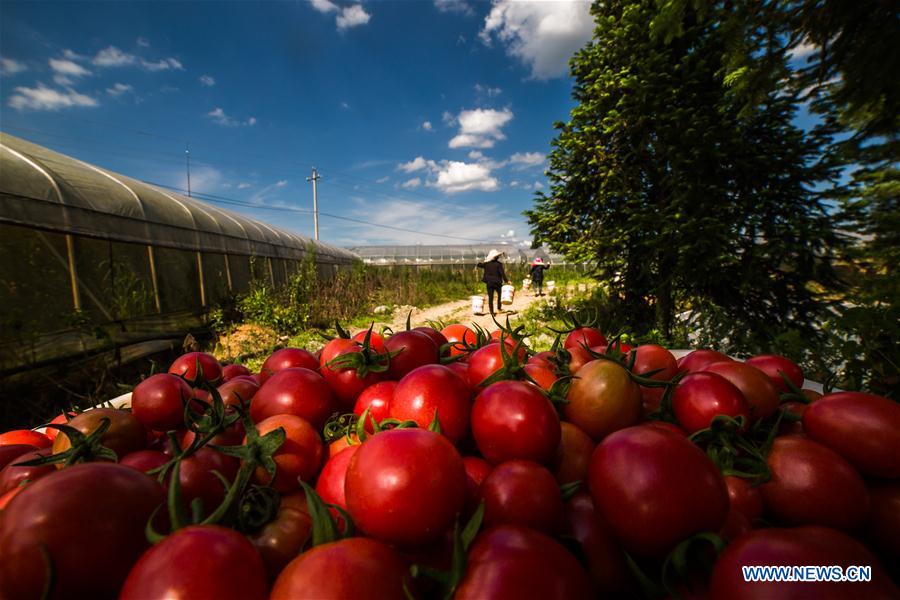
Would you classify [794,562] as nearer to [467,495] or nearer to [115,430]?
[467,495]

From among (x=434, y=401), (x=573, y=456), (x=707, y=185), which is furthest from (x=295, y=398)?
(x=707, y=185)

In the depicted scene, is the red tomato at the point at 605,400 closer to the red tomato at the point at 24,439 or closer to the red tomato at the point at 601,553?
the red tomato at the point at 601,553

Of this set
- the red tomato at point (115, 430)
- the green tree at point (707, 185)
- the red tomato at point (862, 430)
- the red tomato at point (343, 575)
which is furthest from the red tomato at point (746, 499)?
the green tree at point (707, 185)

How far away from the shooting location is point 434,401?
0.95 metres

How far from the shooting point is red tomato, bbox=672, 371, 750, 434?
92 centimetres

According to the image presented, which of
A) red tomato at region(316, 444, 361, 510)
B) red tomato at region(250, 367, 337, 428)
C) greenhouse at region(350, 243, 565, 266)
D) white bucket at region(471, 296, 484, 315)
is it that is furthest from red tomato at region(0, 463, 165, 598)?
greenhouse at region(350, 243, 565, 266)

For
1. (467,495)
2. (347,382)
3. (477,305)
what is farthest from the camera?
(477,305)

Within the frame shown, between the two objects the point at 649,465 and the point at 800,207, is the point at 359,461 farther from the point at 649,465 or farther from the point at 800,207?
the point at 800,207

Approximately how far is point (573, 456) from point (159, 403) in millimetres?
1141

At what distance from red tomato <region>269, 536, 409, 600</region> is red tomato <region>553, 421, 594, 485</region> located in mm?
513

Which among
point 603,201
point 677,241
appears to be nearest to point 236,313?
point 603,201

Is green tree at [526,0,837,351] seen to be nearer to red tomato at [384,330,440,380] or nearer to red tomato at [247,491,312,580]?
red tomato at [384,330,440,380]

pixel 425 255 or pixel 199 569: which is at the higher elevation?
pixel 425 255

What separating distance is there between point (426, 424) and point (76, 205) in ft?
21.4
